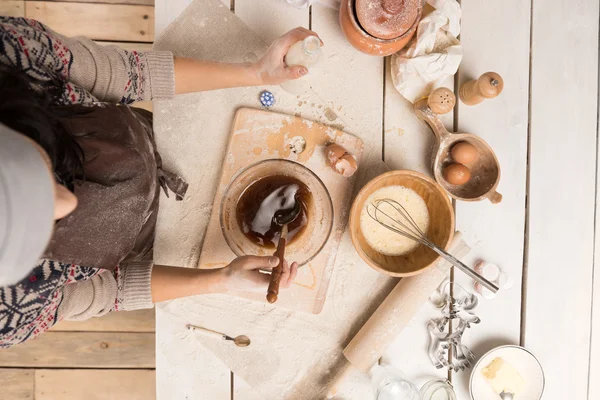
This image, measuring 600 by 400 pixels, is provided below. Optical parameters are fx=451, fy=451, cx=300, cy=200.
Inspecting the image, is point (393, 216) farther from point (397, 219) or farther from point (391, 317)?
point (391, 317)

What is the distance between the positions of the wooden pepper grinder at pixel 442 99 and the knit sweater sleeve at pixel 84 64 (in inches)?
21.0

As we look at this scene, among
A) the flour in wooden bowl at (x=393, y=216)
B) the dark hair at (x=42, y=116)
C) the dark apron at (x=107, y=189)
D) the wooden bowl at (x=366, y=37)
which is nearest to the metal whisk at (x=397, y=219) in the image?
the flour in wooden bowl at (x=393, y=216)

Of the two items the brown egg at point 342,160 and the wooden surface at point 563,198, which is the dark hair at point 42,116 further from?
the wooden surface at point 563,198

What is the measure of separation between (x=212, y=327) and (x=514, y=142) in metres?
0.81

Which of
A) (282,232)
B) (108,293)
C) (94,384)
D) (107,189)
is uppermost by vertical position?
(107,189)

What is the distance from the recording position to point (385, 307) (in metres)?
0.99

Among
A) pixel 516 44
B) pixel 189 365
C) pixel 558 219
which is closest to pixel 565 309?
pixel 558 219

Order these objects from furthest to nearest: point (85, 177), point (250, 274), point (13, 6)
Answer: point (13, 6), point (250, 274), point (85, 177)

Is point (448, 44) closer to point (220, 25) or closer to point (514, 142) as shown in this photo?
point (514, 142)

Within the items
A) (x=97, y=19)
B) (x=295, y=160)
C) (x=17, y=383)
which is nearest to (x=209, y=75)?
(x=295, y=160)

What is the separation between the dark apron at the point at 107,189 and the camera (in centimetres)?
75

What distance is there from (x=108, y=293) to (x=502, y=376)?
2.92 feet

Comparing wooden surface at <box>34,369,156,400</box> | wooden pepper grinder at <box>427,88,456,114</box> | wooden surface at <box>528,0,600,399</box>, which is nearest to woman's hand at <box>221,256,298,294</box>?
wooden pepper grinder at <box>427,88,456,114</box>

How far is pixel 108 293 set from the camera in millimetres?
893
